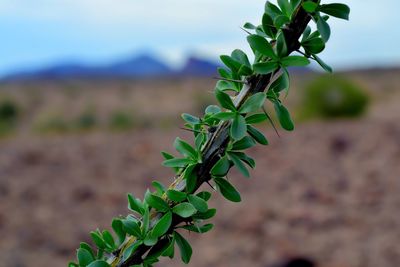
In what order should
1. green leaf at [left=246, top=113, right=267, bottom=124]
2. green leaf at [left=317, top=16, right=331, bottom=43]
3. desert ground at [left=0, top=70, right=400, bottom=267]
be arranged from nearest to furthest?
green leaf at [left=317, top=16, right=331, bottom=43]
green leaf at [left=246, top=113, right=267, bottom=124]
desert ground at [left=0, top=70, right=400, bottom=267]

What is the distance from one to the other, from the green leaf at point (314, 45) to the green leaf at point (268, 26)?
5 centimetres

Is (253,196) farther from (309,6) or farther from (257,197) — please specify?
(309,6)

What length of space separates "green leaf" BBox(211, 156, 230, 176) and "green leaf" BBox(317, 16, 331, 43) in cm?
23

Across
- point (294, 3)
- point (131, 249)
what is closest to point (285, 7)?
point (294, 3)

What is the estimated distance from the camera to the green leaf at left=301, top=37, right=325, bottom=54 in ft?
3.21

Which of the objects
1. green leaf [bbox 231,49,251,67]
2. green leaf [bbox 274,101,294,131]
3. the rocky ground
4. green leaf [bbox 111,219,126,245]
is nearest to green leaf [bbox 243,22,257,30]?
green leaf [bbox 231,49,251,67]

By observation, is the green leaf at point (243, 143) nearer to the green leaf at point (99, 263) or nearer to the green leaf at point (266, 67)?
the green leaf at point (266, 67)

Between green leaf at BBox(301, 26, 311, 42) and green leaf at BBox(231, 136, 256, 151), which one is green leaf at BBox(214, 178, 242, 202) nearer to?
green leaf at BBox(231, 136, 256, 151)

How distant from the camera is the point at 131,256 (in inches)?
43.6

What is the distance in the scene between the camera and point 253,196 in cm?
823

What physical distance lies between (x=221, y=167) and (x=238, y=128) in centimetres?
8

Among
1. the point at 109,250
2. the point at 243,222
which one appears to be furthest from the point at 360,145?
the point at 109,250

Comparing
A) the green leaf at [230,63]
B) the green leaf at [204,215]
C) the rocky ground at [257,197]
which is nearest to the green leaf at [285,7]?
the green leaf at [230,63]

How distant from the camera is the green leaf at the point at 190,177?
104cm
